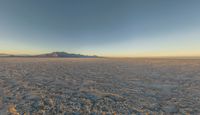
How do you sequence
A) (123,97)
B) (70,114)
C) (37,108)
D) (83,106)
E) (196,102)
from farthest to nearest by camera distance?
(123,97)
(196,102)
(83,106)
(37,108)
(70,114)

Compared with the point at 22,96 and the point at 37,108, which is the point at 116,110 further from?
the point at 22,96

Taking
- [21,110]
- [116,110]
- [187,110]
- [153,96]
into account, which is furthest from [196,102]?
[21,110]

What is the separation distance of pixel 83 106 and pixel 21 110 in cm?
205

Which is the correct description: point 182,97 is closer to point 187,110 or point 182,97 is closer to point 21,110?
point 187,110

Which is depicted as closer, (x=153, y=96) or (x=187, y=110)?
(x=187, y=110)

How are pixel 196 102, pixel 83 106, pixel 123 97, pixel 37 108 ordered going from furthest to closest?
pixel 123 97 < pixel 196 102 < pixel 83 106 < pixel 37 108

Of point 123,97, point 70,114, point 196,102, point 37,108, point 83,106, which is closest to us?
point 70,114

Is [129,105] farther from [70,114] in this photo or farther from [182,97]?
[182,97]

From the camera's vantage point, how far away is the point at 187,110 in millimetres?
4113

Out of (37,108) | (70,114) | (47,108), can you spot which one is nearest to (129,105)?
(70,114)

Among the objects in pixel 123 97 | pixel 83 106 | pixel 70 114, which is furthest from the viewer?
pixel 123 97

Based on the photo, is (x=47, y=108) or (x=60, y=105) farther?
(x=60, y=105)

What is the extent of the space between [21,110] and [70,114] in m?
1.65

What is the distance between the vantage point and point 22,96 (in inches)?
197
